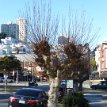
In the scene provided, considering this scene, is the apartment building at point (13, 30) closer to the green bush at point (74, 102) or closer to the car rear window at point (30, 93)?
the car rear window at point (30, 93)

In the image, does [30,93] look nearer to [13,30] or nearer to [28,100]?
[28,100]

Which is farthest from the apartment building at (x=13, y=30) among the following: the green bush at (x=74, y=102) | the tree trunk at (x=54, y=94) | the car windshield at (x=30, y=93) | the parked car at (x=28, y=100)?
the green bush at (x=74, y=102)

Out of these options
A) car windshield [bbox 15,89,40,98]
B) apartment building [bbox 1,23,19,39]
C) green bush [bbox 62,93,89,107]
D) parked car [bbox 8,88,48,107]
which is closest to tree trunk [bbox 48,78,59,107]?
apartment building [bbox 1,23,19,39]

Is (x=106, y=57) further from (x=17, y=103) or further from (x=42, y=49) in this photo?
(x=42, y=49)

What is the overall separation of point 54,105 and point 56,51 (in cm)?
212

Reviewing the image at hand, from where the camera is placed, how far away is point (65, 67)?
649 inches

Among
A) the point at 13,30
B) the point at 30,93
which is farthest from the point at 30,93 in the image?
the point at 13,30

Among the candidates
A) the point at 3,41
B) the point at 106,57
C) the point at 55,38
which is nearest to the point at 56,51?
the point at 55,38

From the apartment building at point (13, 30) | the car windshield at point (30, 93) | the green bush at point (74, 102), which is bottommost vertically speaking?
the green bush at point (74, 102)

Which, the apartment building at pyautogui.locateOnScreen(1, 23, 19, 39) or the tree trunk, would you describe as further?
the apartment building at pyautogui.locateOnScreen(1, 23, 19, 39)

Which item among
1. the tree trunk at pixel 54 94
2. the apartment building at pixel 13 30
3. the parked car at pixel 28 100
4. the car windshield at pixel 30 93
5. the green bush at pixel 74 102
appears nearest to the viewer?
the tree trunk at pixel 54 94

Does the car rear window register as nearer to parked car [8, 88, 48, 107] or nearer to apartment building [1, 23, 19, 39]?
parked car [8, 88, 48, 107]

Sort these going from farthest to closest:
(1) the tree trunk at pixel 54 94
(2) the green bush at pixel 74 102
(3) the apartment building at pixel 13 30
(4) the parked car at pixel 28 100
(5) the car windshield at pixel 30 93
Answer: (5) the car windshield at pixel 30 93 → (2) the green bush at pixel 74 102 → (4) the parked car at pixel 28 100 → (3) the apartment building at pixel 13 30 → (1) the tree trunk at pixel 54 94

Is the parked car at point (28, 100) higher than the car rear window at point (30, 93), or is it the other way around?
the car rear window at point (30, 93)
